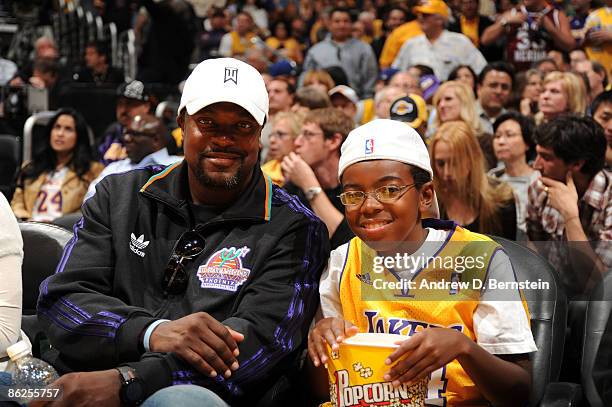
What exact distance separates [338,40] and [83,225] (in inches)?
306

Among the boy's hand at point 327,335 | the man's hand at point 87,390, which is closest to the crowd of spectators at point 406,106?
the man's hand at point 87,390

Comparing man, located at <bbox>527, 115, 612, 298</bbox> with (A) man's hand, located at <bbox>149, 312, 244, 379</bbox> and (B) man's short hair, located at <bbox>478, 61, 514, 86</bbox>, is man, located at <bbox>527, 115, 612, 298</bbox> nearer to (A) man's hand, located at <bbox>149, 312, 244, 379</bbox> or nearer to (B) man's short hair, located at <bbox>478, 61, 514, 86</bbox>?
(A) man's hand, located at <bbox>149, 312, 244, 379</bbox>

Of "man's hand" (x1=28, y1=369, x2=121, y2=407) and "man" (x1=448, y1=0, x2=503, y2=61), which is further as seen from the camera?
"man" (x1=448, y1=0, x2=503, y2=61)

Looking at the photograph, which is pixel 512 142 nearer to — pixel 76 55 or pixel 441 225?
pixel 441 225

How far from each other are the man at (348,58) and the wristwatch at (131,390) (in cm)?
786

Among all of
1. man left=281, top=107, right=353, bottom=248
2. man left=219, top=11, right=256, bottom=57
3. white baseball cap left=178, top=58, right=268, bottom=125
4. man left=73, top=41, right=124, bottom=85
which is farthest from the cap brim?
man left=219, top=11, right=256, bottom=57

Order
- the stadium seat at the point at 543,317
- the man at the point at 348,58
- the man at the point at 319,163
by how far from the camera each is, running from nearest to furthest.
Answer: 1. the stadium seat at the point at 543,317
2. the man at the point at 319,163
3. the man at the point at 348,58

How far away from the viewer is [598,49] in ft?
30.2

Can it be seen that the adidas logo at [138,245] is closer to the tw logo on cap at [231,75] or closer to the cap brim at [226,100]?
the cap brim at [226,100]

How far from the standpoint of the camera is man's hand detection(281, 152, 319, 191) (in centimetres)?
490

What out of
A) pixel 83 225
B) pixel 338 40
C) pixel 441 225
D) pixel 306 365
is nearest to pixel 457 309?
pixel 441 225

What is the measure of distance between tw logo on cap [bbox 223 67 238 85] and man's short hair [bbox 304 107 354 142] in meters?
2.24

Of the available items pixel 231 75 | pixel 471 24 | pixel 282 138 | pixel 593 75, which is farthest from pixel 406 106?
pixel 471 24

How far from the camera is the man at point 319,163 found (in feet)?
15.9
